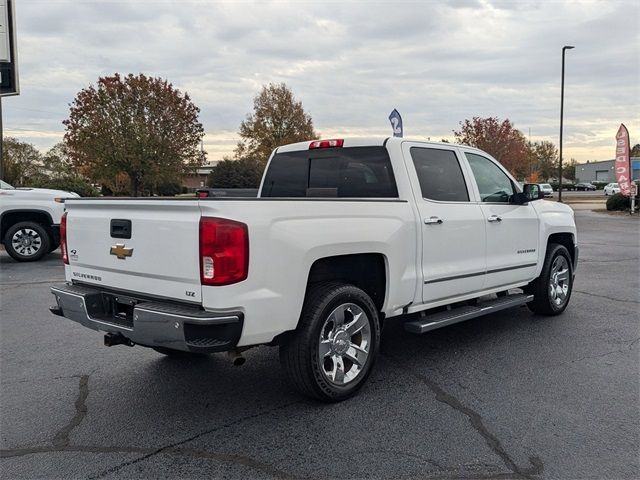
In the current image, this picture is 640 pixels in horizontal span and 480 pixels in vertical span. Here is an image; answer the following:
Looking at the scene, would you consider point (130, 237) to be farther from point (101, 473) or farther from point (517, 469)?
point (517, 469)

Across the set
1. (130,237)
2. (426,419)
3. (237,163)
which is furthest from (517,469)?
(237,163)

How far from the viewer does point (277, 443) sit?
3.30m

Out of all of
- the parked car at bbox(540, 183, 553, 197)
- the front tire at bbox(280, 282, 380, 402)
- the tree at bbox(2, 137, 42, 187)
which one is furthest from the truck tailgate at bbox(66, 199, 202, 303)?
the tree at bbox(2, 137, 42, 187)

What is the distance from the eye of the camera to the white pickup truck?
10.7ft

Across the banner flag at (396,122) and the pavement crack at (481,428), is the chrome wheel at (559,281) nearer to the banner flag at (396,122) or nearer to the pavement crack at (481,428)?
the pavement crack at (481,428)

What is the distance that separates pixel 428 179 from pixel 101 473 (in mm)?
3389

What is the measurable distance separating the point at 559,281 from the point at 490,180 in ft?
Answer: 6.05

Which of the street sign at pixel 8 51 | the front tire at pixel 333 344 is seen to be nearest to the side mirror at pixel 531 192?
the front tire at pixel 333 344

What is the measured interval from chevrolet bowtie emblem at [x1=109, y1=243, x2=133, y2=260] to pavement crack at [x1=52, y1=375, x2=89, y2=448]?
1.13 m

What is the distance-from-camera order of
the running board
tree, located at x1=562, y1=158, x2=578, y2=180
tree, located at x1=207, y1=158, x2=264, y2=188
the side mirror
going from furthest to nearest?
tree, located at x1=562, y1=158, x2=578, y2=180
tree, located at x1=207, y1=158, x2=264, y2=188
the side mirror
the running board

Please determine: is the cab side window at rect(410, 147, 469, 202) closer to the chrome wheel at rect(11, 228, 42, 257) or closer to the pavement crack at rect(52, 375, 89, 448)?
the pavement crack at rect(52, 375, 89, 448)

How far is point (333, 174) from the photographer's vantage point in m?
5.02

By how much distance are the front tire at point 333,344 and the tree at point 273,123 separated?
122ft

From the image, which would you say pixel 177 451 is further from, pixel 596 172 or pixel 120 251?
pixel 596 172
